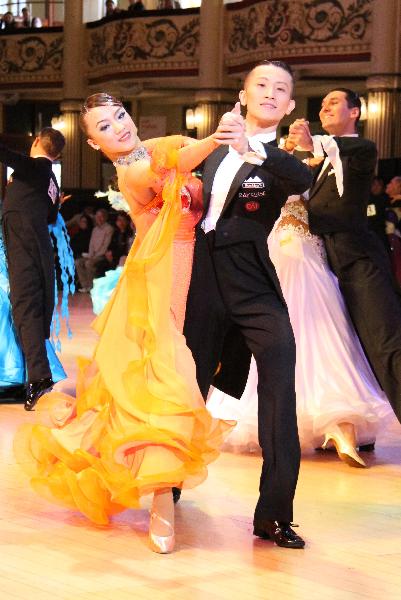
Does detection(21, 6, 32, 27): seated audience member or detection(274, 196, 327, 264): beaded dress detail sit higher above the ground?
detection(21, 6, 32, 27): seated audience member

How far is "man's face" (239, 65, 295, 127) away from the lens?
370 centimetres

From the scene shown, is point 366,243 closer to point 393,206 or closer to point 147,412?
point 147,412

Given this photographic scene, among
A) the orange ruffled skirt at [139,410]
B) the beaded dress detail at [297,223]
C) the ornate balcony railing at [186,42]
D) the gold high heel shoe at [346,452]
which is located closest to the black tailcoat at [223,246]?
the orange ruffled skirt at [139,410]

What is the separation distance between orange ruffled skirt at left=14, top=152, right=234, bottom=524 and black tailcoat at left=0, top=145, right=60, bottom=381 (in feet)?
8.07

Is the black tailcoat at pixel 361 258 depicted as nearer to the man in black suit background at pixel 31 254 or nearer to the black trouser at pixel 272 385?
the black trouser at pixel 272 385

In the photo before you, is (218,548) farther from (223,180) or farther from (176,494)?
(223,180)

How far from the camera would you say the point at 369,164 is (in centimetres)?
493

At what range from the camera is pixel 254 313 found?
365 cm

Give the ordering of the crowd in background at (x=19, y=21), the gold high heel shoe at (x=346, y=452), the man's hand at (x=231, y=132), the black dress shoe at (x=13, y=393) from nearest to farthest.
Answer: the man's hand at (x=231, y=132)
the gold high heel shoe at (x=346, y=452)
the black dress shoe at (x=13, y=393)
the crowd in background at (x=19, y=21)

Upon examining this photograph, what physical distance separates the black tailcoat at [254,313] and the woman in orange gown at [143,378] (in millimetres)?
84

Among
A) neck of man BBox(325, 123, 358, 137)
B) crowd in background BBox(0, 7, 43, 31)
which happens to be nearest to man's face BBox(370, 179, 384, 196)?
neck of man BBox(325, 123, 358, 137)

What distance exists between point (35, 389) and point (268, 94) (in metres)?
2.94

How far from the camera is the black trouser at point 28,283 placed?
624 cm

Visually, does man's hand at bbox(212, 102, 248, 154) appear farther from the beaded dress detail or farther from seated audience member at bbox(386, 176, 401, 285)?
seated audience member at bbox(386, 176, 401, 285)
